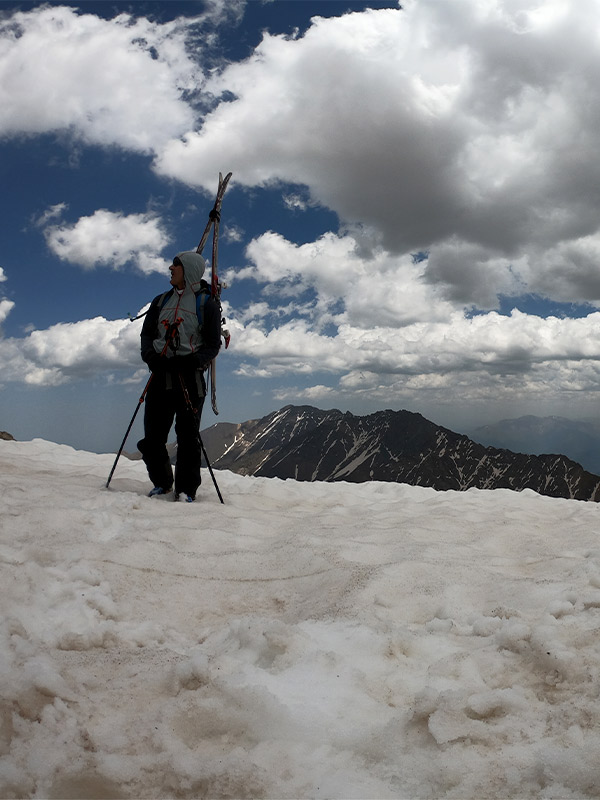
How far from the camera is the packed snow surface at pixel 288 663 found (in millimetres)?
1996

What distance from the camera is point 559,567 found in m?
4.55

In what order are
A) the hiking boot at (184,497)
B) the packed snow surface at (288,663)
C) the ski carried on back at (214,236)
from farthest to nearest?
the ski carried on back at (214,236)
the hiking boot at (184,497)
the packed snow surface at (288,663)

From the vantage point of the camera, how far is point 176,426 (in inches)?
280

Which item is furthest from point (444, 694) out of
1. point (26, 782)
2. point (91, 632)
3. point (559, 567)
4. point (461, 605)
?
point (559, 567)

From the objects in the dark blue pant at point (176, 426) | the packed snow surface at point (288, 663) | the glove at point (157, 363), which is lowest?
the packed snow surface at point (288, 663)

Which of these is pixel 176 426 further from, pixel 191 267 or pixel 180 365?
pixel 191 267

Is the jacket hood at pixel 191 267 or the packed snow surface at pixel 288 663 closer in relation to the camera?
the packed snow surface at pixel 288 663

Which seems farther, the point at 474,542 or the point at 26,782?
the point at 474,542

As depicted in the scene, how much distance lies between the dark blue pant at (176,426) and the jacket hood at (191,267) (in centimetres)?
123

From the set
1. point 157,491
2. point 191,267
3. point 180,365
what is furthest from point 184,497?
point 191,267

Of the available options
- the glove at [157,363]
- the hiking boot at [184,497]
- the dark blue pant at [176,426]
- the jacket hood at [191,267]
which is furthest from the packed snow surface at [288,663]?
the jacket hood at [191,267]

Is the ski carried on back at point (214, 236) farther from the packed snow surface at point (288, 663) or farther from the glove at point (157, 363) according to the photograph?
the packed snow surface at point (288, 663)

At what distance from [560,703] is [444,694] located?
51 cm

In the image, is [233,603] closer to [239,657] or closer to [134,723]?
[239,657]
